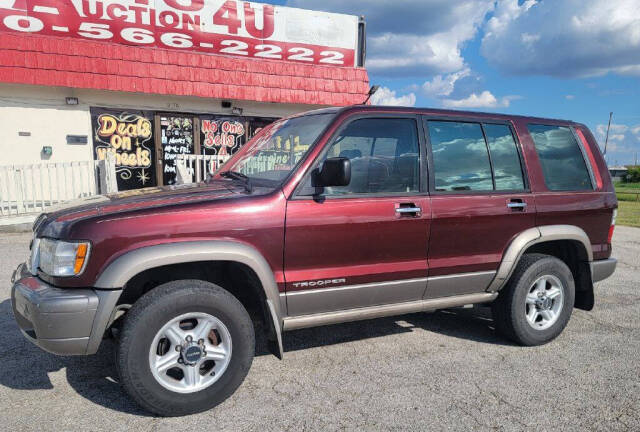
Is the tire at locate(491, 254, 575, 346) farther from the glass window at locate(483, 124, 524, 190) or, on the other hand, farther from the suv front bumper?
the suv front bumper

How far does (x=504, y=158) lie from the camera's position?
13.1 feet

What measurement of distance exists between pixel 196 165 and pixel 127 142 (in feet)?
7.75

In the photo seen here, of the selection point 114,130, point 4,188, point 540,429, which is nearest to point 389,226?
point 540,429

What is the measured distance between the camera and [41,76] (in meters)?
9.77

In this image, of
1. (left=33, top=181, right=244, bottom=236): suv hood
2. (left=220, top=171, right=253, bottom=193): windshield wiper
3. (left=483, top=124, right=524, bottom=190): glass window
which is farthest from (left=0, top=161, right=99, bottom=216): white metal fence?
(left=483, top=124, right=524, bottom=190): glass window

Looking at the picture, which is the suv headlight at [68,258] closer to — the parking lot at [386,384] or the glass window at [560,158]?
the parking lot at [386,384]

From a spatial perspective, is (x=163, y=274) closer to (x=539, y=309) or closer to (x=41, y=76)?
(x=539, y=309)

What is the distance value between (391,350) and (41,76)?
9679mm

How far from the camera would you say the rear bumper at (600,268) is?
13.9ft

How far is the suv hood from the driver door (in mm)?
595

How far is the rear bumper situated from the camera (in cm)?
424

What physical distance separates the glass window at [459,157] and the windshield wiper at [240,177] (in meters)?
1.45

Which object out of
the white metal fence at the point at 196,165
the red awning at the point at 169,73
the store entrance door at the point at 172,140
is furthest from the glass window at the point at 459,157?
the store entrance door at the point at 172,140

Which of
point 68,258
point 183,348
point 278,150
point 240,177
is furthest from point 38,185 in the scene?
point 183,348
